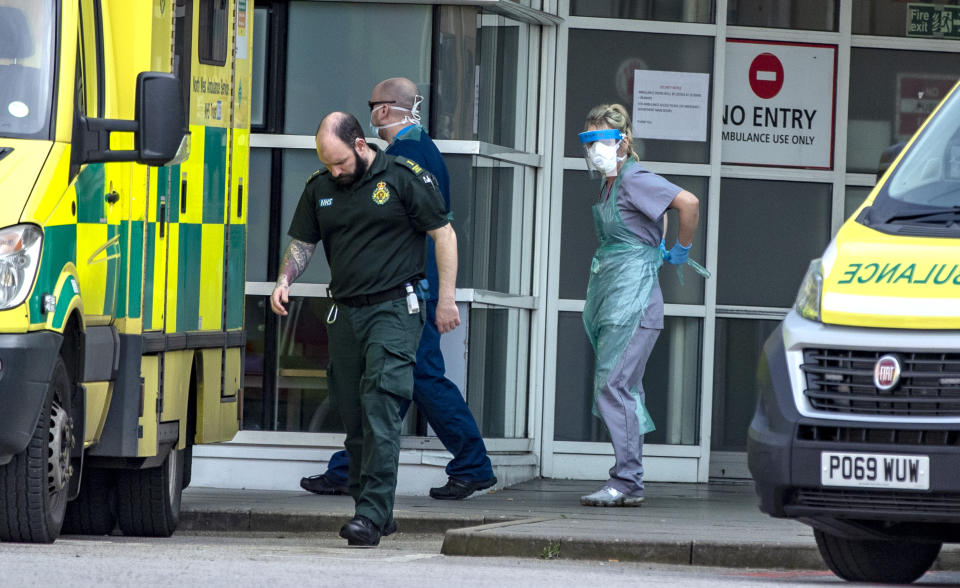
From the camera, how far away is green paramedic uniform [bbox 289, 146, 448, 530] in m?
8.41

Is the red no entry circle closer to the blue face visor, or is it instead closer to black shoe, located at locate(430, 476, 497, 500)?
the blue face visor

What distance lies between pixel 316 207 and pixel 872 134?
16.8 ft

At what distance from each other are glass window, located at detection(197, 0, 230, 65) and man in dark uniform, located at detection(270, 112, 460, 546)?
3.86 ft

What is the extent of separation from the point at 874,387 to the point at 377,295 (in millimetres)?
2645

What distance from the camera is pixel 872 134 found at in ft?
41.6

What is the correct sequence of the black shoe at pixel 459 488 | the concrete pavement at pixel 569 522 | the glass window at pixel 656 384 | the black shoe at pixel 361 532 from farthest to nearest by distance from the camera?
the glass window at pixel 656 384 → the black shoe at pixel 459 488 → the black shoe at pixel 361 532 → the concrete pavement at pixel 569 522

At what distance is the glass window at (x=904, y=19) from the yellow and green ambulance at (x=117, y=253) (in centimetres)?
437

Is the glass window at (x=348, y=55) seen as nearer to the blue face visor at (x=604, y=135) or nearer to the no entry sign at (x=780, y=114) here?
the blue face visor at (x=604, y=135)

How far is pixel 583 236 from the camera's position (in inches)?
483

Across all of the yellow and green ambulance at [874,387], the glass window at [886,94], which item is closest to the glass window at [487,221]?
the glass window at [886,94]

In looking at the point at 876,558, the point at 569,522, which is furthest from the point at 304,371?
the point at 876,558

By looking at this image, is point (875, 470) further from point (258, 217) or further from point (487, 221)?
point (258, 217)

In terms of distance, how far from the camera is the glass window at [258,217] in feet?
36.7

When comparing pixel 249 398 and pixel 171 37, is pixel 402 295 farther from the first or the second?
pixel 249 398
